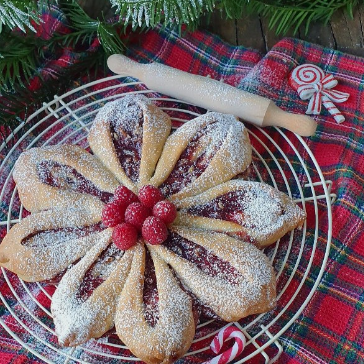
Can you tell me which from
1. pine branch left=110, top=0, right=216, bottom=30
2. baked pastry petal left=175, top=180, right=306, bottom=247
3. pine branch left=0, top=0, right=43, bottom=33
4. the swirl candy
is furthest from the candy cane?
pine branch left=0, top=0, right=43, bottom=33

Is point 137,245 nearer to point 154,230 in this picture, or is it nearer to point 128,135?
point 154,230

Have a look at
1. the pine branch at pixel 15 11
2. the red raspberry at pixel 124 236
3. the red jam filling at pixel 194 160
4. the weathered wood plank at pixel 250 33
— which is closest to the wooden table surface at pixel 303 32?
the weathered wood plank at pixel 250 33

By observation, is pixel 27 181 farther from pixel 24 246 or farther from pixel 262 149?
pixel 262 149

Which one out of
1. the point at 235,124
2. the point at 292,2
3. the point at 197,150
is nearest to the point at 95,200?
the point at 197,150

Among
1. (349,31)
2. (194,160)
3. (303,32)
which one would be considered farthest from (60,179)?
(349,31)

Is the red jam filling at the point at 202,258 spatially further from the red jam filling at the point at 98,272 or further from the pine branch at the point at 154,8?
the pine branch at the point at 154,8
